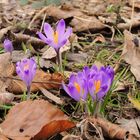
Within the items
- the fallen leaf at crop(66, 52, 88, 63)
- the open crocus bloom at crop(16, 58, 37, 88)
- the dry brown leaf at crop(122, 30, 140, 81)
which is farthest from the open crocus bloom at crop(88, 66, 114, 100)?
the fallen leaf at crop(66, 52, 88, 63)

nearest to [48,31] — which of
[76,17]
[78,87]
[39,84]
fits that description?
[39,84]

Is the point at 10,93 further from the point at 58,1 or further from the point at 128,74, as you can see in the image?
the point at 58,1

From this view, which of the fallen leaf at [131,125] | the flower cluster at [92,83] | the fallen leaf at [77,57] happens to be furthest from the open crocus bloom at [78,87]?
the fallen leaf at [77,57]

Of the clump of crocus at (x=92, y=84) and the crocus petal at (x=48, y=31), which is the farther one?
the crocus petal at (x=48, y=31)

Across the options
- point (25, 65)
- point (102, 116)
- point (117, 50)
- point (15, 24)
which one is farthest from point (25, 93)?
point (15, 24)

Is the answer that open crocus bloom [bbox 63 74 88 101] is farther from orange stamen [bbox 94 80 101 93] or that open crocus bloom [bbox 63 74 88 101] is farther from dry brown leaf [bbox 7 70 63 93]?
dry brown leaf [bbox 7 70 63 93]

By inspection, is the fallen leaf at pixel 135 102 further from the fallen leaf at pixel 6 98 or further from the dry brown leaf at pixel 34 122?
the fallen leaf at pixel 6 98

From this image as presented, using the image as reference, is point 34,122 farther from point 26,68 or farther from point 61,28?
point 61,28

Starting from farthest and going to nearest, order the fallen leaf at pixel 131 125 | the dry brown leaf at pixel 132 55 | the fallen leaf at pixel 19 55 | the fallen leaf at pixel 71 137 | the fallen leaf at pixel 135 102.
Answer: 1. the fallen leaf at pixel 19 55
2. the dry brown leaf at pixel 132 55
3. the fallen leaf at pixel 135 102
4. the fallen leaf at pixel 131 125
5. the fallen leaf at pixel 71 137
